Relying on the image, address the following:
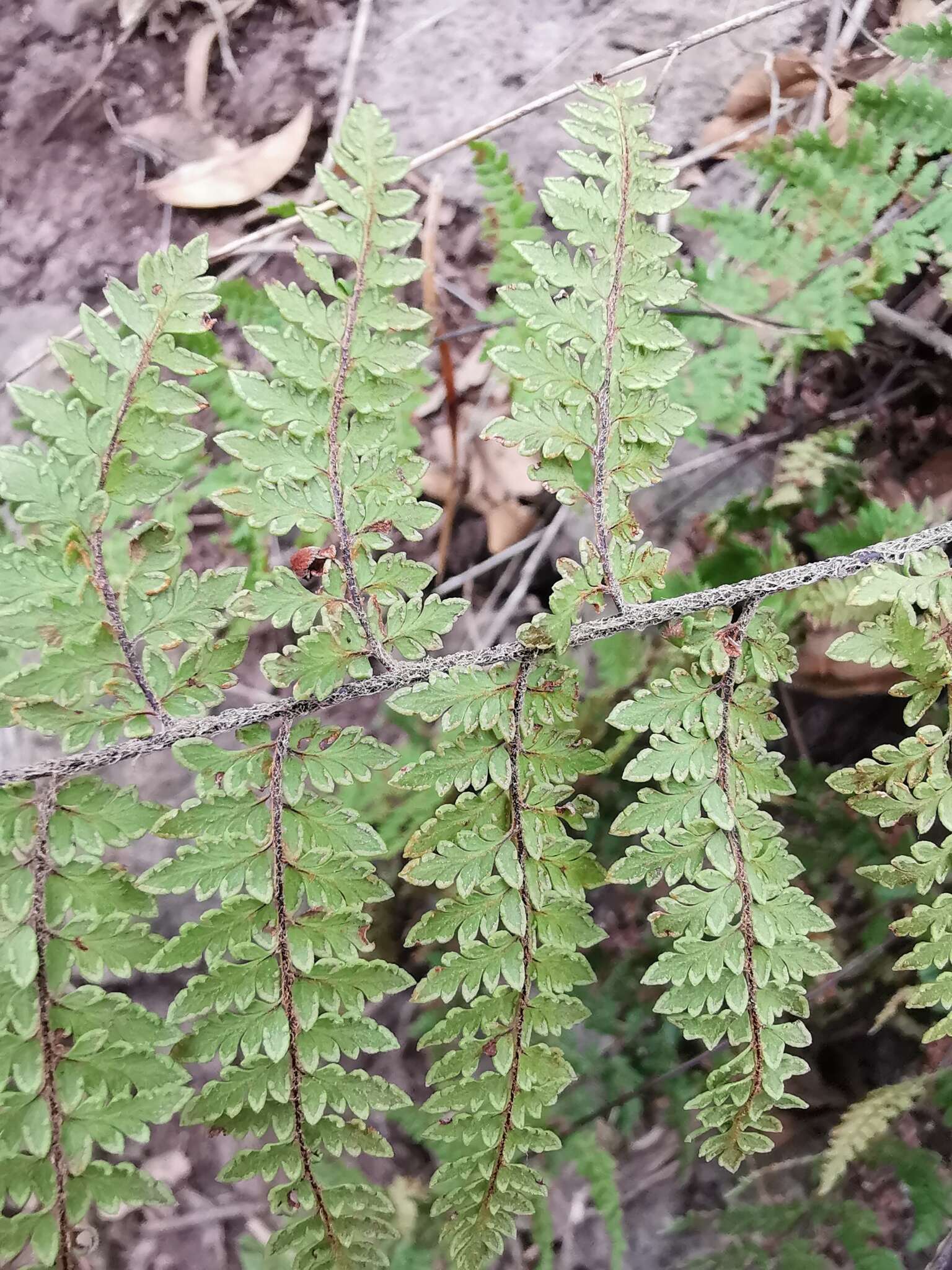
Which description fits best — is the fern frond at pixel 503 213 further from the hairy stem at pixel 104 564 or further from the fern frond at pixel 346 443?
the hairy stem at pixel 104 564

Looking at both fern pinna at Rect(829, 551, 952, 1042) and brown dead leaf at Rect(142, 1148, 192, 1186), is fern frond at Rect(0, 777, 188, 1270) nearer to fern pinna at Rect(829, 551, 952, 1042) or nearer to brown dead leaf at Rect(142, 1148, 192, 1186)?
fern pinna at Rect(829, 551, 952, 1042)

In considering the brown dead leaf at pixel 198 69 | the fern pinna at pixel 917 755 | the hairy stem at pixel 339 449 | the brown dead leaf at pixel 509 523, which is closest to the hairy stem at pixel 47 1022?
the hairy stem at pixel 339 449

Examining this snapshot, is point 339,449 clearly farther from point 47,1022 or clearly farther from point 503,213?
point 503,213

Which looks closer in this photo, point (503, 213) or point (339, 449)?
point (339, 449)

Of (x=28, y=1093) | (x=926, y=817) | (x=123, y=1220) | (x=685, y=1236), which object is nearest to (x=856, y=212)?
(x=926, y=817)

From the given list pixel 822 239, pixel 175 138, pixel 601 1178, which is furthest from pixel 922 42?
pixel 601 1178

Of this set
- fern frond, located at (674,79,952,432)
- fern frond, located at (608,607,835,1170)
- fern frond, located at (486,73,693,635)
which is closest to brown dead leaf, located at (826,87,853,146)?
fern frond, located at (674,79,952,432)
